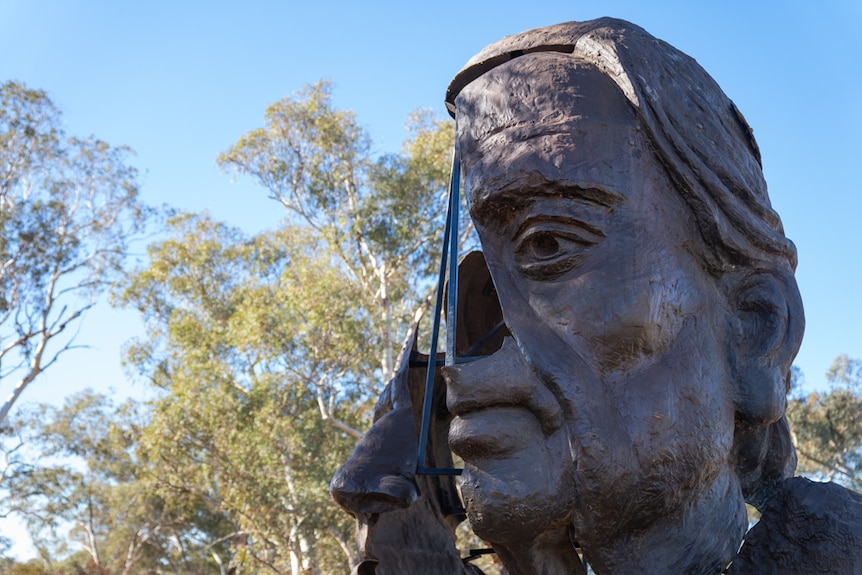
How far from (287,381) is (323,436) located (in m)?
1.13

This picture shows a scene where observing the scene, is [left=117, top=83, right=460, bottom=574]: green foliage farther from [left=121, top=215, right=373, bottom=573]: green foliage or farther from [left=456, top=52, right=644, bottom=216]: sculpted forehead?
[left=456, top=52, right=644, bottom=216]: sculpted forehead

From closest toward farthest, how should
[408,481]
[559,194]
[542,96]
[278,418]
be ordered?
[559,194] < [542,96] < [408,481] < [278,418]

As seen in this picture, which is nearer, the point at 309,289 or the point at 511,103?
the point at 511,103

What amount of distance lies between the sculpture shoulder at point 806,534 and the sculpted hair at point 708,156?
24cm

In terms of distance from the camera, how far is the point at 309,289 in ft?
49.5

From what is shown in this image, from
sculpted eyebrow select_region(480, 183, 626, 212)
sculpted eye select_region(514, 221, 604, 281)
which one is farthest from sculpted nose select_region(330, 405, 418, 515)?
sculpted eyebrow select_region(480, 183, 626, 212)

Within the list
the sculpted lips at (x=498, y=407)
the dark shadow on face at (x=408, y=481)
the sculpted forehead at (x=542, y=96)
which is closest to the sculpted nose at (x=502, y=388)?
the sculpted lips at (x=498, y=407)

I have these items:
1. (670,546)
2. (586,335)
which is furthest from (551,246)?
(670,546)

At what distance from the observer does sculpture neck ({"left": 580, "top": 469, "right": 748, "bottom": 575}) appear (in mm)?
2299

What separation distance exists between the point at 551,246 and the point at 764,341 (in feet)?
2.16

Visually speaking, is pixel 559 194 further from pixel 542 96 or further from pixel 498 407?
pixel 498 407

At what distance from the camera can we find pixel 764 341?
249cm

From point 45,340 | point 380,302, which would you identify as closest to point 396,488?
point 380,302

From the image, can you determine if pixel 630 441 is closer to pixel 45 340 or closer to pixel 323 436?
pixel 323 436
